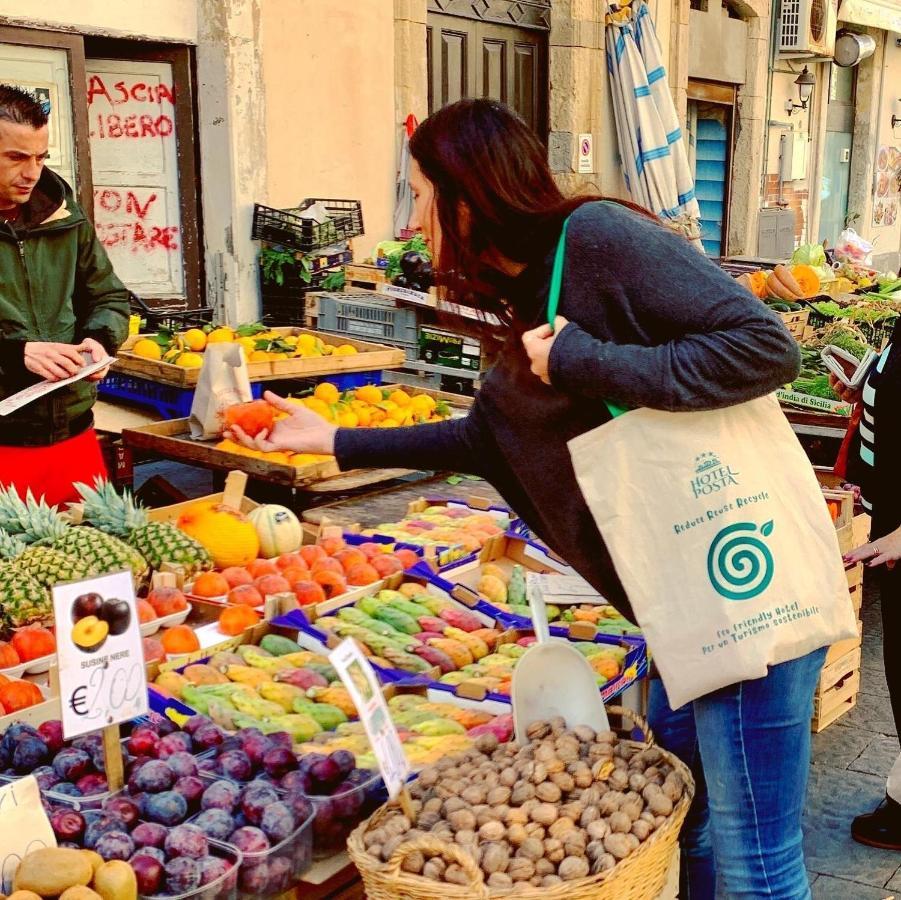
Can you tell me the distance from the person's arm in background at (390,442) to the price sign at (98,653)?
616 millimetres

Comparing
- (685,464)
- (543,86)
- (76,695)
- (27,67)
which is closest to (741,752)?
(685,464)

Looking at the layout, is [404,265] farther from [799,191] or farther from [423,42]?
[799,191]

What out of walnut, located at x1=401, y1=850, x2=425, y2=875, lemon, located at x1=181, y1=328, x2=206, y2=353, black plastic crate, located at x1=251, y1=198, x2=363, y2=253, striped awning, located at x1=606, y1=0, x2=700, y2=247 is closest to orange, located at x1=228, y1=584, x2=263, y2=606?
walnut, located at x1=401, y1=850, x2=425, y2=875

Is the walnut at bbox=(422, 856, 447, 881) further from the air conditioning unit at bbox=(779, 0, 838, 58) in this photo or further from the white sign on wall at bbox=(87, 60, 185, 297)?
the air conditioning unit at bbox=(779, 0, 838, 58)

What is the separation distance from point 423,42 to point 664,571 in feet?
26.0

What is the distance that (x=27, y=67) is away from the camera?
6477 mm

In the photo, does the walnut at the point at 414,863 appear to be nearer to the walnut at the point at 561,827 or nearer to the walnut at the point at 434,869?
the walnut at the point at 434,869

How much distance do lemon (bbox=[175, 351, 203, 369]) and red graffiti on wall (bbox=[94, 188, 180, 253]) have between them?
6.48 feet

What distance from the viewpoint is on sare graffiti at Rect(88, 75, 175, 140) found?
7207mm

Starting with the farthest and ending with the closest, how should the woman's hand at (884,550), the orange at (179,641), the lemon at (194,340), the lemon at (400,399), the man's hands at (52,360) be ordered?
the lemon at (194,340) < the lemon at (400,399) < the man's hands at (52,360) < the woman's hand at (884,550) < the orange at (179,641)

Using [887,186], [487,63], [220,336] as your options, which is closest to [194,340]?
[220,336]

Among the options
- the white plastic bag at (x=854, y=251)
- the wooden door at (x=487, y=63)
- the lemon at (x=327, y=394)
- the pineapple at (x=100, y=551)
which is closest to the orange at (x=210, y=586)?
the pineapple at (x=100, y=551)

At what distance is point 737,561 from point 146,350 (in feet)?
14.3

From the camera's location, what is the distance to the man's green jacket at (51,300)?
4.01 metres
